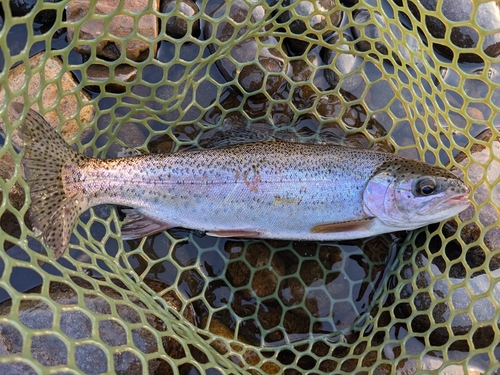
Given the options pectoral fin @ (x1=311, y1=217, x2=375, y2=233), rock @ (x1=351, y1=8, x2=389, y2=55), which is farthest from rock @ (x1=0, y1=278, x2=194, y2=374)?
rock @ (x1=351, y1=8, x2=389, y2=55)

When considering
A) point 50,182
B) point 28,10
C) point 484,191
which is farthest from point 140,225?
point 484,191

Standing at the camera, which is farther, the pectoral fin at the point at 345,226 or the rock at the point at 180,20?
the rock at the point at 180,20

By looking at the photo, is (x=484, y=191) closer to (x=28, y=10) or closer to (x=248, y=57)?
(x=248, y=57)

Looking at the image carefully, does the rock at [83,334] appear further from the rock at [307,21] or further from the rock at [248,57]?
the rock at [307,21]

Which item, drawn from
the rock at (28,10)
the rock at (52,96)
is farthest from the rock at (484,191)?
the rock at (28,10)

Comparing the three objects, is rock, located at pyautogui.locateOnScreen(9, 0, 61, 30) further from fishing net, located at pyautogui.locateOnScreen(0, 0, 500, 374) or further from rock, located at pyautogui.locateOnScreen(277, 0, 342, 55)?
rock, located at pyautogui.locateOnScreen(277, 0, 342, 55)

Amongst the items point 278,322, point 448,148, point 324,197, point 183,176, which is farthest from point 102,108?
point 448,148
